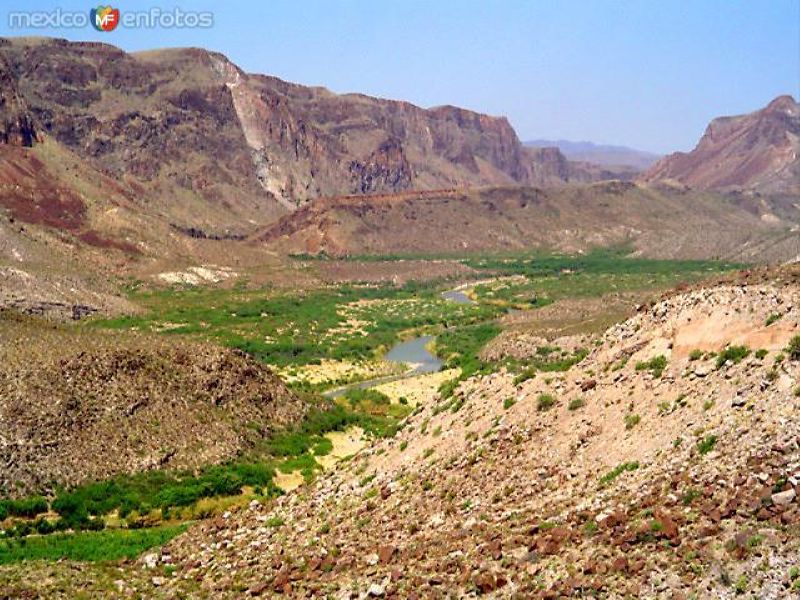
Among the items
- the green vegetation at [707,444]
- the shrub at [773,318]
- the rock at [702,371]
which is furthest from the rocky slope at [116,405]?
the shrub at [773,318]

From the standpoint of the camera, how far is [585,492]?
22.0 metres

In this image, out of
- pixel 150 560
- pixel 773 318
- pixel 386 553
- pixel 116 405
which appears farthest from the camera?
pixel 116 405

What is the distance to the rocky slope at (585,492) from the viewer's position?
1777 cm

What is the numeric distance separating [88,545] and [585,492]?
774 inches

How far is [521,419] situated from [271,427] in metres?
25.8

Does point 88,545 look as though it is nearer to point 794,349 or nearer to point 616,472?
point 616,472

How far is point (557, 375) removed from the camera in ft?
99.1

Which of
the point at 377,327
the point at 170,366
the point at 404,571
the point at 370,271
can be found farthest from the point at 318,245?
the point at 404,571

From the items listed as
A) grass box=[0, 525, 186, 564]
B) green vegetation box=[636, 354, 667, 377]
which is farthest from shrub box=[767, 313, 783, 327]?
grass box=[0, 525, 186, 564]

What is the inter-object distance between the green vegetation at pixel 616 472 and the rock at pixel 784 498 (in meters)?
4.44

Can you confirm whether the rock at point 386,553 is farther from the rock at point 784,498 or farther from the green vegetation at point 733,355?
the green vegetation at point 733,355

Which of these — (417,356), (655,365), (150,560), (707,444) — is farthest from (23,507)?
(417,356)

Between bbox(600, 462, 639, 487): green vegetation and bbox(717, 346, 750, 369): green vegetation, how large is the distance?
447 centimetres

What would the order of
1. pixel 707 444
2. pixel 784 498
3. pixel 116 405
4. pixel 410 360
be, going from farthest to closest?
pixel 410 360 < pixel 116 405 < pixel 707 444 < pixel 784 498
